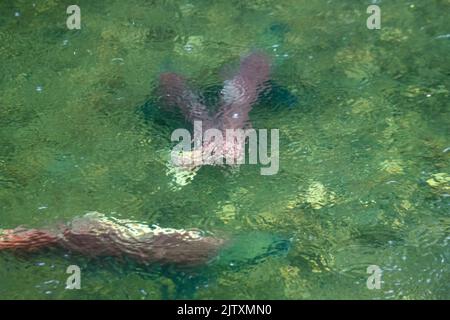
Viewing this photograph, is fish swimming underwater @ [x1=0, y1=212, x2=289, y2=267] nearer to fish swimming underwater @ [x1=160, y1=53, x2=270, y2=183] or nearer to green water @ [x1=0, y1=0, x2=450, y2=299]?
green water @ [x1=0, y1=0, x2=450, y2=299]

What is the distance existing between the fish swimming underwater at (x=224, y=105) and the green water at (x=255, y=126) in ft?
0.22

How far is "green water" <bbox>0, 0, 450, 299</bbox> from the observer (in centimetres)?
269

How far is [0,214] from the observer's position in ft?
9.48

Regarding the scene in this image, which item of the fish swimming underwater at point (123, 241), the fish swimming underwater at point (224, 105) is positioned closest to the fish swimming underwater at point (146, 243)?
the fish swimming underwater at point (123, 241)

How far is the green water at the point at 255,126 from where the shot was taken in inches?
106

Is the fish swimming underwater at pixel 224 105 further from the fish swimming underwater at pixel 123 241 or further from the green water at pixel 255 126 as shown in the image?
the fish swimming underwater at pixel 123 241

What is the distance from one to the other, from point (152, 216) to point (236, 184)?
401 mm

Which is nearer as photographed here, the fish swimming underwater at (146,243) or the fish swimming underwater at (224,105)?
the fish swimming underwater at (146,243)

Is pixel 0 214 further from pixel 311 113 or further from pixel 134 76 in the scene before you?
pixel 311 113

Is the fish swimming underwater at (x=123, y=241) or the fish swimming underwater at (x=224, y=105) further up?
the fish swimming underwater at (x=224, y=105)

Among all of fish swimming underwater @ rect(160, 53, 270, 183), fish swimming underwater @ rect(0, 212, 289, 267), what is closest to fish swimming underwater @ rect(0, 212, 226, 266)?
fish swimming underwater @ rect(0, 212, 289, 267)

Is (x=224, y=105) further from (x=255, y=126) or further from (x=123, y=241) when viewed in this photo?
(x=123, y=241)

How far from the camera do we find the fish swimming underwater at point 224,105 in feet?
10.3
